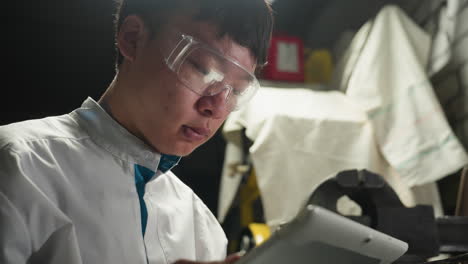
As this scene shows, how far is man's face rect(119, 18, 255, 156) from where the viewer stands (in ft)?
3.36

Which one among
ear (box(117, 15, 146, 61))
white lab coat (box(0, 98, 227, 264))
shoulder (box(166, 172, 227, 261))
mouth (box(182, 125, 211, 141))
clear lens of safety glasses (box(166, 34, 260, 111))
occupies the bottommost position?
shoulder (box(166, 172, 227, 261))

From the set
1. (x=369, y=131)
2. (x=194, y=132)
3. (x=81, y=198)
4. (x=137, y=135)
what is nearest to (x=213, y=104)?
(x=194, y=132)

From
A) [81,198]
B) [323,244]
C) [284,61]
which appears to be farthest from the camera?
[284,61]

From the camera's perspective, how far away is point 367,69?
8.21ft

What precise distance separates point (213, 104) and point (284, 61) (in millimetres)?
2304

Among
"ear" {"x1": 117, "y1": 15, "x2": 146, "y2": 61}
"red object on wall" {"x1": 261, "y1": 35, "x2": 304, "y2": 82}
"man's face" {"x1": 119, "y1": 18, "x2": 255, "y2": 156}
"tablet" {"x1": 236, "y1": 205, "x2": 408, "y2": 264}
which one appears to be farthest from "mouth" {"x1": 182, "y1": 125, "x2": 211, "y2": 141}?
"red object on wall" {"x1": 261, "y1": 35, "x2": 304, "y2": 82}

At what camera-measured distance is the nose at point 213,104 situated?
1040mm

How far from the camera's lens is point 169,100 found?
3.35 feet

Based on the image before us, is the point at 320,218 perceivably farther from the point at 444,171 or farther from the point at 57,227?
the point at 444,171

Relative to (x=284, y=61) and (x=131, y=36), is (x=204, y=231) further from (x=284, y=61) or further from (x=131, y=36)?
(x=284, y=61)

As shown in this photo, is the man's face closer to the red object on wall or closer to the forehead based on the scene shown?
the forehead

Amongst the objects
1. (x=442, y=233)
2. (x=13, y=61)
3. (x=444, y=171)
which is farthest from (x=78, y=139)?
(x=13, y=61)

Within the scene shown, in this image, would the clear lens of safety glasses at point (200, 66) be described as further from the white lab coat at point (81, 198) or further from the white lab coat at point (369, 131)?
the white lab coat at point (369, 131)

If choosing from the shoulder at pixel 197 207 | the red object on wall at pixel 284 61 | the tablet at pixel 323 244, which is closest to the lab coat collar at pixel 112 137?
the shoulder at pixel 197 207
